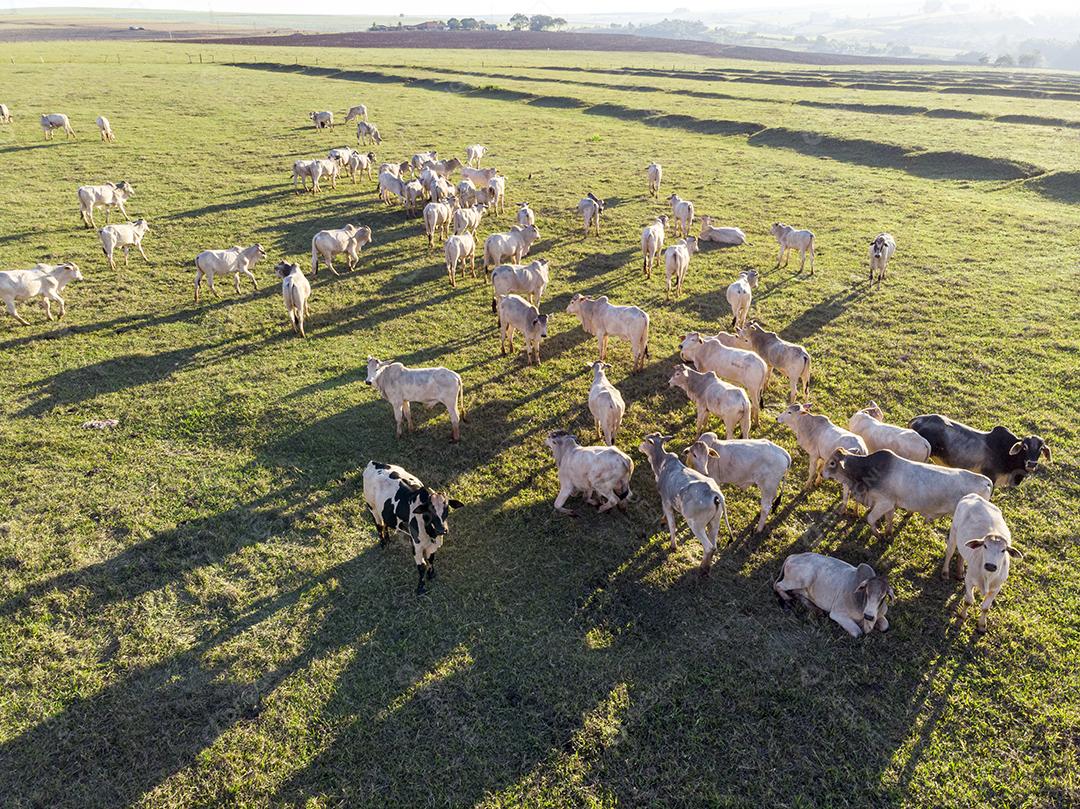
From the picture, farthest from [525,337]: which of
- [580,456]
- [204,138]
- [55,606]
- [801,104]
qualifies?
[801,104]

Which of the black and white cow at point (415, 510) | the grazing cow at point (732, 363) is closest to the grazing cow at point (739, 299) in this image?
the grazing cow at point (732, 363)

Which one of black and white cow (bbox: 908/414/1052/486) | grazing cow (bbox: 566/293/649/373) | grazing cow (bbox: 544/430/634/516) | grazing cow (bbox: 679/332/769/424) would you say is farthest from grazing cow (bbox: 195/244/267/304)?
black and white cow (bbox: 908/414/1052/486)

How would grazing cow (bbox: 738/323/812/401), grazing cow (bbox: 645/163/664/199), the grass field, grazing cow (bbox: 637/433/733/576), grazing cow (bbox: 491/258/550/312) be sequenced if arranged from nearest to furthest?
the grass field, grazing cow (bbox: 637/433/733/576), grazing cow (bbox: 738/323/812/401), grazing cow (bbox: 491/258/550/312), grazing cow (bbox: 645/163/664/199)

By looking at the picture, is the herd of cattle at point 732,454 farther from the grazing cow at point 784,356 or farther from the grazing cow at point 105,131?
the grazing cow at point 105,131

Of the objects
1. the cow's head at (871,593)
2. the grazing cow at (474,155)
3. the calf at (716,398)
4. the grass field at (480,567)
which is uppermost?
the grazing cow at (474,155)

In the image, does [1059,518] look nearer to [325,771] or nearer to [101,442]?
[325,771]

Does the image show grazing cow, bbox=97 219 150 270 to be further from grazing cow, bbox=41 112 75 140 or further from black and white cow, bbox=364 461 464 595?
grazing cow, bbox=41 112 75 140
